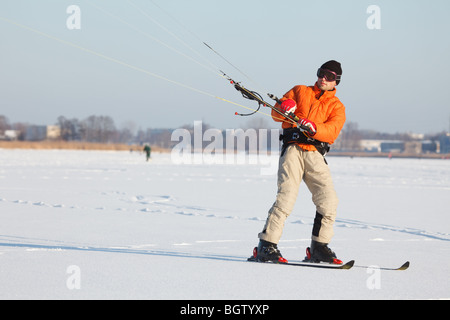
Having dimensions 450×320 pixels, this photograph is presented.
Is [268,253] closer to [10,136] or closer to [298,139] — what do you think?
[298,139]

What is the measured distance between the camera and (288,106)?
4.94 meters

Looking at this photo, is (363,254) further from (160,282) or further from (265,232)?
(160,282)

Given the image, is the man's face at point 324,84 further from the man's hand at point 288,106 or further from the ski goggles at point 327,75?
the man's hand at point 288,106

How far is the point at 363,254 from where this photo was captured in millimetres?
5777

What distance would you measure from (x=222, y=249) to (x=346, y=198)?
7.72m

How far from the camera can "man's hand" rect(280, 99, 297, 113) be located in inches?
194

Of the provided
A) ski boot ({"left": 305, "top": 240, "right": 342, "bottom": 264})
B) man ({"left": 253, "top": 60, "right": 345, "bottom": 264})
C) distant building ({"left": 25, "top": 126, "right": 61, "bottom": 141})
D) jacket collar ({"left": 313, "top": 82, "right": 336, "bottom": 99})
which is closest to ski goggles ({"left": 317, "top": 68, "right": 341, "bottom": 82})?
man ({"left": 253, "top": 60, "right": 345, "bottom": 264})

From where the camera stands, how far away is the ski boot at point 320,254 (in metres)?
5.12

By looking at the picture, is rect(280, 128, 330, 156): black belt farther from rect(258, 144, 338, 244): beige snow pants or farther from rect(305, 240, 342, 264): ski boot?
rect(305, 240, 342, 264): ski boot

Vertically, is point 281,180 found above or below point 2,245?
above

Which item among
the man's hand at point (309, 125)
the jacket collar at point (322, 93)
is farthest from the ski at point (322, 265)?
the jacket collar at point (322, 93)

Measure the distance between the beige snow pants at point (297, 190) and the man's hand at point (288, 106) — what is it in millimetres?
358
